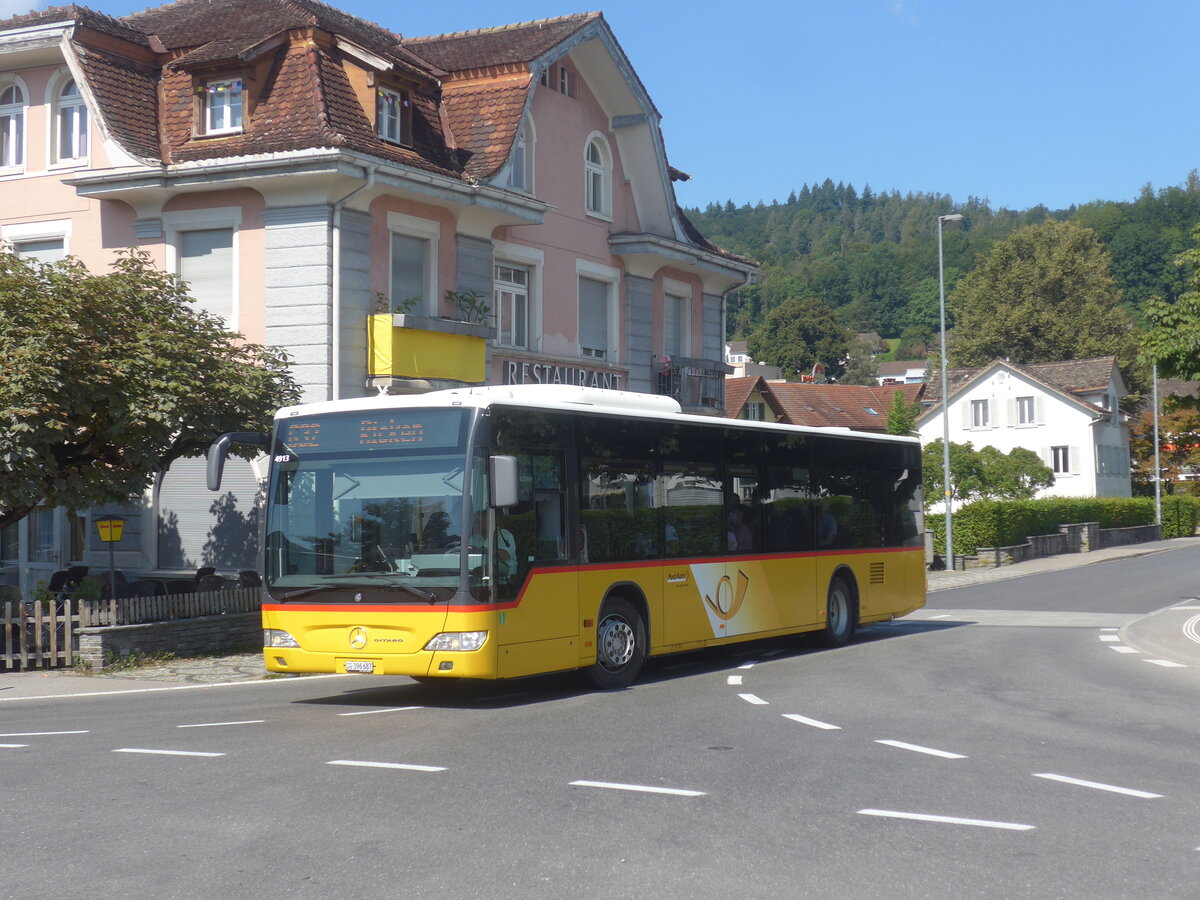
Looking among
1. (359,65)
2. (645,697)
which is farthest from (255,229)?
(645,697)

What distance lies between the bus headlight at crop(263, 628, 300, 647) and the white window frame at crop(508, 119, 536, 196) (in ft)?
47.3

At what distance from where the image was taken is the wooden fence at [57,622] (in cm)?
1706

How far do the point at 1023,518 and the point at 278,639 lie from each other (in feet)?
135

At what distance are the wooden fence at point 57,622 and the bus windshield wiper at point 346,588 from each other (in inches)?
209

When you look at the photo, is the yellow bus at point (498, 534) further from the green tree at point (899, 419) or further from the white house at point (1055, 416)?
the white house at point (1055, 416)

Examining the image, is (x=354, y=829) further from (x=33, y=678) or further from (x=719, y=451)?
(x=33, y=678)

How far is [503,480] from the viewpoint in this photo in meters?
12.2

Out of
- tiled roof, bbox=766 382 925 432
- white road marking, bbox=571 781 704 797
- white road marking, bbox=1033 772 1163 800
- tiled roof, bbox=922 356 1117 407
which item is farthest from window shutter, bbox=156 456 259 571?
tiled roof, bbox=766 382 925 432

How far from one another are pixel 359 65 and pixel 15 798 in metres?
17.7

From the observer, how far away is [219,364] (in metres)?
18.6

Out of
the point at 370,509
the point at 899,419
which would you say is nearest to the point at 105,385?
the point at 370,509

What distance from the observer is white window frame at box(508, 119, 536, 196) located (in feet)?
86.7

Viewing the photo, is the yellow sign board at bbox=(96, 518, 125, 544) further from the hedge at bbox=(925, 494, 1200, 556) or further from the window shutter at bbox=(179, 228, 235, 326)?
the hedge at bbox=(925, 494, 1200, 556)

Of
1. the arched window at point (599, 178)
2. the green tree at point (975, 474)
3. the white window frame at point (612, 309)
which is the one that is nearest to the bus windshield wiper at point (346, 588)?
the white window frame at point (612, 309)
